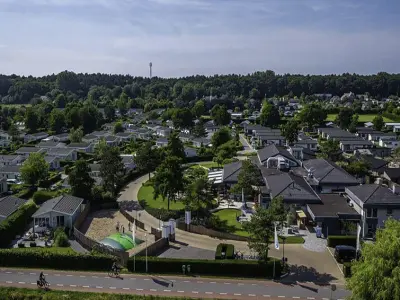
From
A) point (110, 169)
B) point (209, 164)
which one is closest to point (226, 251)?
point (110, 169)

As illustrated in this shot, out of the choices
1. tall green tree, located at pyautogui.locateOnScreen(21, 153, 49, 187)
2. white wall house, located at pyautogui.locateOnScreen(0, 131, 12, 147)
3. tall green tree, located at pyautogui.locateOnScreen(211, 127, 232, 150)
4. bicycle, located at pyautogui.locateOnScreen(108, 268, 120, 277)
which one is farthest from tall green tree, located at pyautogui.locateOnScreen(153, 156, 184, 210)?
white wall house, located at pyautogui.locateOnScreen(0, 131, 12, 147)

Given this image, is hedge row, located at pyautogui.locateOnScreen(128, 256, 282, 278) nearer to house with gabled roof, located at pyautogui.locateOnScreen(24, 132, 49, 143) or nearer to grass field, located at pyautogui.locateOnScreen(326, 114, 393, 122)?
house with gabled roof, located at pyautogui.locateOnScreen(24, 132, 49, 143)

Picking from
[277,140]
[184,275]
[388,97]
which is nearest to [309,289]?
[184,275]

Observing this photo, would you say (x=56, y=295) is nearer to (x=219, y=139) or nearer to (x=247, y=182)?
(x=247, y=182)

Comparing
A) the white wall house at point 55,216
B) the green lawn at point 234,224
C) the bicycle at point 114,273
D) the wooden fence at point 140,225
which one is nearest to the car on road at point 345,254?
the green lawn at point 234,224

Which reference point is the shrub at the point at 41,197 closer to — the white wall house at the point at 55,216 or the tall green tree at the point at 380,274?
the white wall house at the point at 55,216

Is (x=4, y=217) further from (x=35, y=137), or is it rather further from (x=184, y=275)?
(x=35, y=137)
